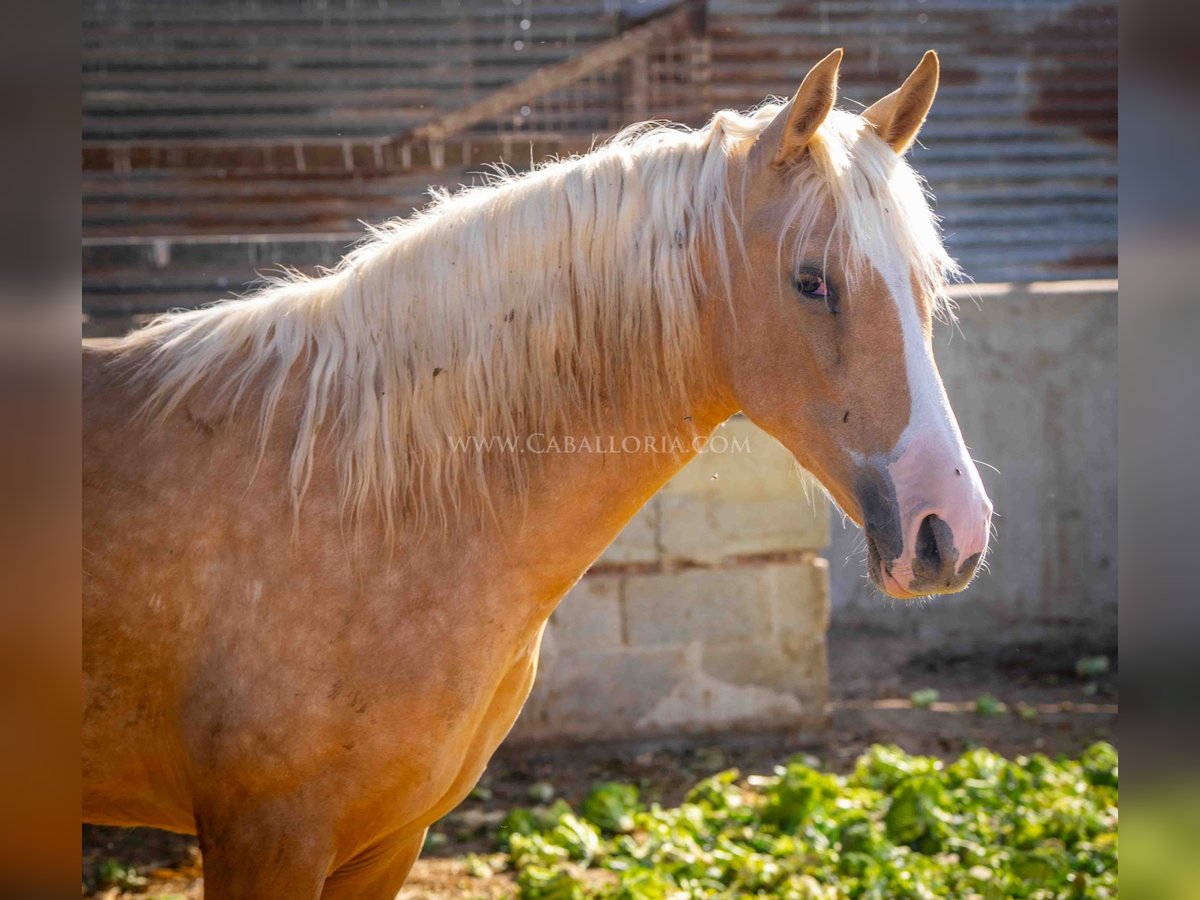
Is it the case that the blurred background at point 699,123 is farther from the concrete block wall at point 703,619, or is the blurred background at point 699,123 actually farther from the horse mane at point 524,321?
the horse mane at point 524,321

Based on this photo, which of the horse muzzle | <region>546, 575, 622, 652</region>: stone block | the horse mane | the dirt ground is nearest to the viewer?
the horse muzzle

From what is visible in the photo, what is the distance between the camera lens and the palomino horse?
180 cm

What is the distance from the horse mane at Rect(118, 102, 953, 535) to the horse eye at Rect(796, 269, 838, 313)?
0.47 ft

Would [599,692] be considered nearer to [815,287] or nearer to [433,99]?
[815,287]

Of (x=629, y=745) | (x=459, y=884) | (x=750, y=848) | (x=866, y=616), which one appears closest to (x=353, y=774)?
(x=459, y=884)

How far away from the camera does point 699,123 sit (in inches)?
261

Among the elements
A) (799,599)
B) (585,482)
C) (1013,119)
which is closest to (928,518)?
(585,482)

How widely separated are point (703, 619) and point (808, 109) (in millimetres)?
3226

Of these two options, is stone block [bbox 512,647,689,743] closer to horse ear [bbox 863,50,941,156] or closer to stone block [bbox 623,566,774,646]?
stone block [bbox 623,566,774,646]

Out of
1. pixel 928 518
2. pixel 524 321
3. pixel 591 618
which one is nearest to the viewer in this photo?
pixel 928 518

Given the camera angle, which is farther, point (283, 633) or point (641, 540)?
point (641, 540)

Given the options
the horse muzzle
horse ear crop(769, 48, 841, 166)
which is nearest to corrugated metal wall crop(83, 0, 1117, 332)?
horse ear crop(769, 48, 841, 166)

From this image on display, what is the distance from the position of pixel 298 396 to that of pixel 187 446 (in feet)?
0.81

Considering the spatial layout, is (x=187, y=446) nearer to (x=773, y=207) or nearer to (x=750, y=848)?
(x=773, y=207)
